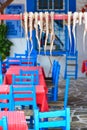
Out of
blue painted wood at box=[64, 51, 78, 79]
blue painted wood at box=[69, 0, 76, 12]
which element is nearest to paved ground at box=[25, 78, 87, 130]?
blue painted wood at box=[64, 51, 78, 79]

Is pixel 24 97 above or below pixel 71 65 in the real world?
above

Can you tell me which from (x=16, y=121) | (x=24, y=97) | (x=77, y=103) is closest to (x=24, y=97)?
(x=24, y=97)

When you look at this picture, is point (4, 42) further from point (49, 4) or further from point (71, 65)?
point (71, 65)

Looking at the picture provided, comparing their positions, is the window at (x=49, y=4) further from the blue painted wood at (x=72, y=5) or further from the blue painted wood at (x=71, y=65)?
the blue painted wood at (x=71, y=65)

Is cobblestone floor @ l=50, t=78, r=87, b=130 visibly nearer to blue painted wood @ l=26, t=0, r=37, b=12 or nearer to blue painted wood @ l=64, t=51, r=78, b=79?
blue painted wood @ l=64, t=51, r=78, b=79

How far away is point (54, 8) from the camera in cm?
1317

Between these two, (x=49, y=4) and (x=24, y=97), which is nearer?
(x=24, y=97)

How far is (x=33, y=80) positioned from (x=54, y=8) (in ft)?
21.0

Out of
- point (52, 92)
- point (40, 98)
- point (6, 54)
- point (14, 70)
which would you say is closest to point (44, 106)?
point (40, 98)

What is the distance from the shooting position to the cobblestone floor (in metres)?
7.18

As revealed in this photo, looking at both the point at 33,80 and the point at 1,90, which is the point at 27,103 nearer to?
the point at 1,90

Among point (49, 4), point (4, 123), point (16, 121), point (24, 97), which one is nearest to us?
point (4, 123)

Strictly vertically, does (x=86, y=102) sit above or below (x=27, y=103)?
below

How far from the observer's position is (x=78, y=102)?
912cm
